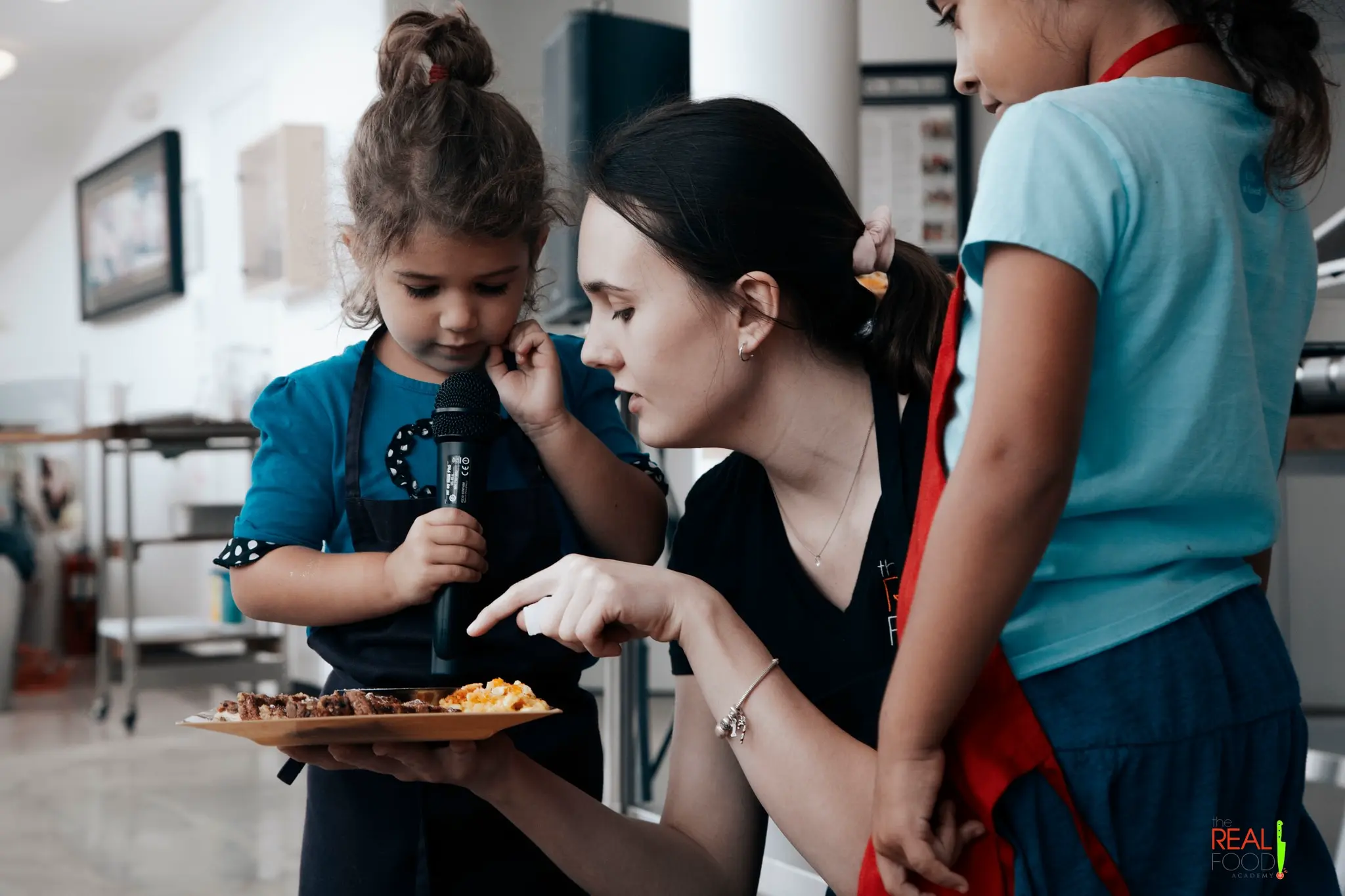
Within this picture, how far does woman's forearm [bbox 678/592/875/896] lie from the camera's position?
0.93 metres

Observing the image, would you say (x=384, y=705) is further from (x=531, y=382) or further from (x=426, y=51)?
(x=426, y=51)

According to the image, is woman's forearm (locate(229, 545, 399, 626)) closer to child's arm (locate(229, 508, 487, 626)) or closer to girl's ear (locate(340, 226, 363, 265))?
child's arm (locate(229, 508, 487, 626))

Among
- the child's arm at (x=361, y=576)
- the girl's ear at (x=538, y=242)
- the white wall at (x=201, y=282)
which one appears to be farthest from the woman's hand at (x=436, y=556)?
the white wall at (x=201, y=282)

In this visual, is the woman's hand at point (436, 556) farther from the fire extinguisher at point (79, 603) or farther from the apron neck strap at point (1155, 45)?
the fire extinguisher at point (79, 603)

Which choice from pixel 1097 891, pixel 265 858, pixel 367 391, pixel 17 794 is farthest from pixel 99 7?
pixel 1097 891

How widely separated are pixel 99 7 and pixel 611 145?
19.2 ft

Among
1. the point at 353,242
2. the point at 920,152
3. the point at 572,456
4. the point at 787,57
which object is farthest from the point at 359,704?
the point at 920,152

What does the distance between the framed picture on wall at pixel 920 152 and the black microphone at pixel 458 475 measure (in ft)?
10.5

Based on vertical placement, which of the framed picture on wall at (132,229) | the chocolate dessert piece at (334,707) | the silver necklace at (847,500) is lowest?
the chocolate dessert piece at (334,707)

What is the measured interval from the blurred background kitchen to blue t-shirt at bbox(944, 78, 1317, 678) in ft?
2.86

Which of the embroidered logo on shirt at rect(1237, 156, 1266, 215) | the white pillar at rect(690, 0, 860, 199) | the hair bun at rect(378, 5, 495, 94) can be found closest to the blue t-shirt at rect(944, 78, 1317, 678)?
the embroidered logo on shirt at rect(1237, 156, 1266, 215)

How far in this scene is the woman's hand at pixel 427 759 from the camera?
3.12ft

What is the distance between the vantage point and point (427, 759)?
3.18 ft

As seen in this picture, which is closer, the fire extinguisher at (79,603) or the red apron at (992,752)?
the red apron at (992,752)
